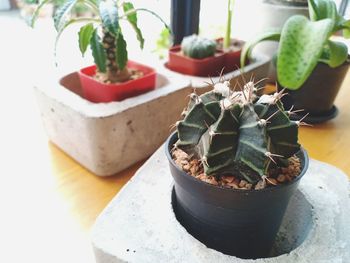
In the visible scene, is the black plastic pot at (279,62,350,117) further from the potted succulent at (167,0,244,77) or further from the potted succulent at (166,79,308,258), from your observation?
the potted succulent at (166,79,308,258)

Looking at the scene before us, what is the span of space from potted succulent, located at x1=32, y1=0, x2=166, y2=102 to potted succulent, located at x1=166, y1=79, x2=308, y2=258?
0.39 metres

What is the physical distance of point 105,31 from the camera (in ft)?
2.81

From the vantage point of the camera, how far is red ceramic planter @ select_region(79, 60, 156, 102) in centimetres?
85

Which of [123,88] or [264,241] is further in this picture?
[123,88]

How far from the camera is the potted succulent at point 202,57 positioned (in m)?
1.06

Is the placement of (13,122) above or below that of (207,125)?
below

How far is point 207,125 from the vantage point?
469mm

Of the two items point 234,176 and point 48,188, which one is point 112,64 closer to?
point 48,188

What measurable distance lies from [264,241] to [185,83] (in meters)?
0.52

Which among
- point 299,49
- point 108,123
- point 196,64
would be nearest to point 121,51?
point 108,123

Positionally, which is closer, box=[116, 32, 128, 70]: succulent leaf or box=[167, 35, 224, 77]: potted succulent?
box=[116, 32, 128, 70]: succulent leaf

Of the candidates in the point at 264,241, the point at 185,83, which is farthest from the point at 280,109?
the point at 185,83

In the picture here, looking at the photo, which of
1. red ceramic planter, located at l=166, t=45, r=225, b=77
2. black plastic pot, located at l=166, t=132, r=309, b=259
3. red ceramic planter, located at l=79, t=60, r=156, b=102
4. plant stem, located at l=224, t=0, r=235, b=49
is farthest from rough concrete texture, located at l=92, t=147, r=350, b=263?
plant stem, located at l=224, t=0, r=235, b=49

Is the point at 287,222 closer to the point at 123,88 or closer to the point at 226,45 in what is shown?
the point at 123,88
